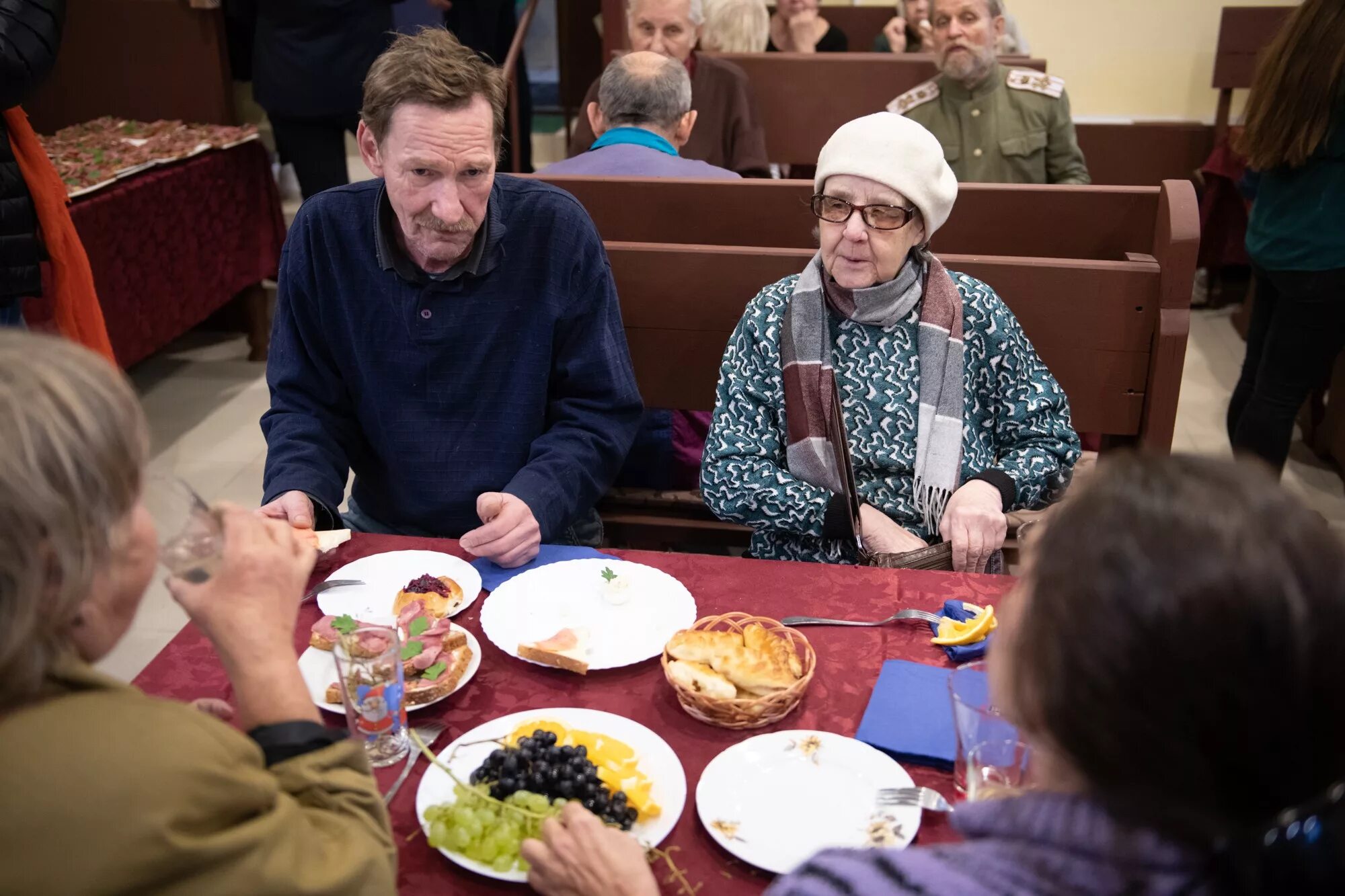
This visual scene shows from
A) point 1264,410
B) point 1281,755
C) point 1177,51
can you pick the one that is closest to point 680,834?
point 1281,755

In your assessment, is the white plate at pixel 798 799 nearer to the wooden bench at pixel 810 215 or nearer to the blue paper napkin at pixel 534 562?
the blue paper napkin at pixel 534 562

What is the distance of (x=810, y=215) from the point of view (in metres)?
2.89

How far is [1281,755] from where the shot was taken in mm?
719

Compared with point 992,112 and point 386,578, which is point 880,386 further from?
point 992,112

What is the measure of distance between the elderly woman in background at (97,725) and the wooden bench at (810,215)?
2.09m

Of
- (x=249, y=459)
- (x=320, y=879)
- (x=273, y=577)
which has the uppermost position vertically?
(x=273, y=577)

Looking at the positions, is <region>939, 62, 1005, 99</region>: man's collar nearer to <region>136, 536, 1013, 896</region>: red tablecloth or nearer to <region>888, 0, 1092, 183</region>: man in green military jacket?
<region>888, 0, 1092, 183</region>: man in green military jacket

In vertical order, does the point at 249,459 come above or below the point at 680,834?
below

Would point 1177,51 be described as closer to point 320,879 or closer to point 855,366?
point 855,366

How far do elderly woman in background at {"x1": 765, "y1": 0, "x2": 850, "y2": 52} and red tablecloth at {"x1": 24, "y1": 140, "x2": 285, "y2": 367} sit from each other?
252 cm

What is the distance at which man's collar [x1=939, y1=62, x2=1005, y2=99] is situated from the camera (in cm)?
372

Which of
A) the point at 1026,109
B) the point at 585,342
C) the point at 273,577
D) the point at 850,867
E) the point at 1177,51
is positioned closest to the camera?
the point at 850,867

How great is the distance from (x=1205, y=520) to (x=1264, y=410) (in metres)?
2.86

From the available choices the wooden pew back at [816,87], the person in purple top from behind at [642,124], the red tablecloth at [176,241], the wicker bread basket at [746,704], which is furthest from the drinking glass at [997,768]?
the wooden pew back at [816,87]
